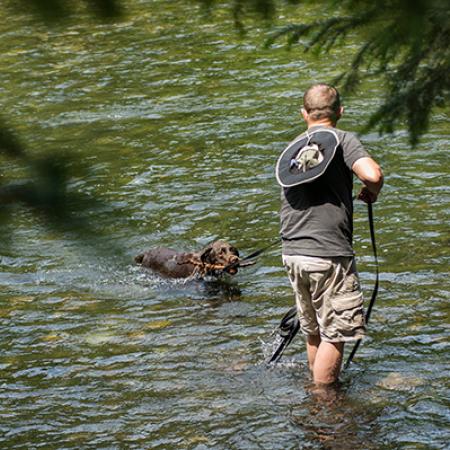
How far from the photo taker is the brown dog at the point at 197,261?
32.0 ft

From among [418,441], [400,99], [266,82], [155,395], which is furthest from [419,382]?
[266,82]

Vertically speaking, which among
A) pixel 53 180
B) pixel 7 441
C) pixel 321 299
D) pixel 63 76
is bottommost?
pixel 63 76

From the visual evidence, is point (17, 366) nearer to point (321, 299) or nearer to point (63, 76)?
point (321, 299)

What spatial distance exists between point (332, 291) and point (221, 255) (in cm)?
282

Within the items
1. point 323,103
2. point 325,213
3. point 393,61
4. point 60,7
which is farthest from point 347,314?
point 60,7

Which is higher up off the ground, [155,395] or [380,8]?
[380,8]

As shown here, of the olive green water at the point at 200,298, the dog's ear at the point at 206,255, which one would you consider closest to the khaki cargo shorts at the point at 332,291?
the olive green water at the point at 200,298

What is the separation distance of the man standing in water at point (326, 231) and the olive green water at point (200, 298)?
599 millimetres

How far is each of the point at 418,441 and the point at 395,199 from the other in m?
5.75

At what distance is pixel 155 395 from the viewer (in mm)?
7836

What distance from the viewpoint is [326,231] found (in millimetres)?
6926

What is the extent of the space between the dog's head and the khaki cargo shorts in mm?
2515

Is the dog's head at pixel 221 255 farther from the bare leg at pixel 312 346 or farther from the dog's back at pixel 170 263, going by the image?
the bare leg at pixel 312 346

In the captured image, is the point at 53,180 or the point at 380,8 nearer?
the point at 53,180
